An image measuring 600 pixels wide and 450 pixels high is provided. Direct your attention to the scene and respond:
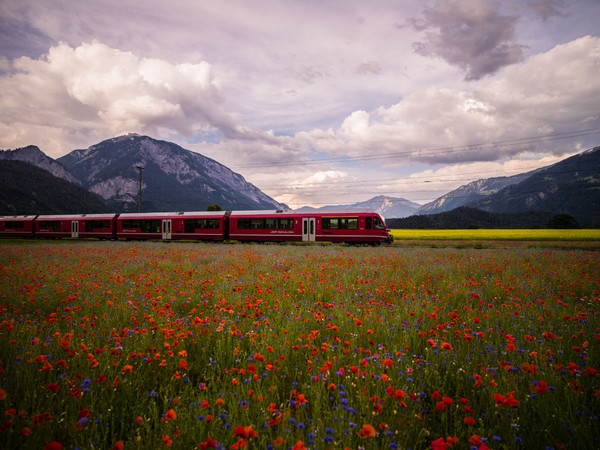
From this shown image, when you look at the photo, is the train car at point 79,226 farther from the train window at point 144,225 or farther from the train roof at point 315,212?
the train roof at point 315,212

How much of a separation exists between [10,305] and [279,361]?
18.0ft

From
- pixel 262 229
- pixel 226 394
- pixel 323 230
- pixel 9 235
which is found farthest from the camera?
pixel 9 235

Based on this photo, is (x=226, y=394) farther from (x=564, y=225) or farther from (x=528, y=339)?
(x=564, y=225)

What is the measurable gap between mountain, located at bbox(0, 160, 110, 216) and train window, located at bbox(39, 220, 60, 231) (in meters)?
130

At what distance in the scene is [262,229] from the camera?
2750cm

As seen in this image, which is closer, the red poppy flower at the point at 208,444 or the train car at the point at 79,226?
the red poppy flower at the point at 208,444

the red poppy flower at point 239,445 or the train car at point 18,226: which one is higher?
the train car at point 18,226

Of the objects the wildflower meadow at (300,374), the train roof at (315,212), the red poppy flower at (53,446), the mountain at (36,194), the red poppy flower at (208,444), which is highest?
the mountain at (36,194)

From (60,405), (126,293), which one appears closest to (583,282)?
(60,405)

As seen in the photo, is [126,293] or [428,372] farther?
[126,293]

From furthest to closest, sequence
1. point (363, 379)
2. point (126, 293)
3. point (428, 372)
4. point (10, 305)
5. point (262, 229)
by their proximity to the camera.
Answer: point (262, 229), point (126, 293), point (10, 305), point (428, 372), point (363, 379)

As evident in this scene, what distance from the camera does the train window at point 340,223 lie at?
24.8 m

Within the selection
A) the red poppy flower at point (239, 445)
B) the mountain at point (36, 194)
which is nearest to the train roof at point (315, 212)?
the red poppy flower at point (239, 445)

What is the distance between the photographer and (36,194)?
148 metres
